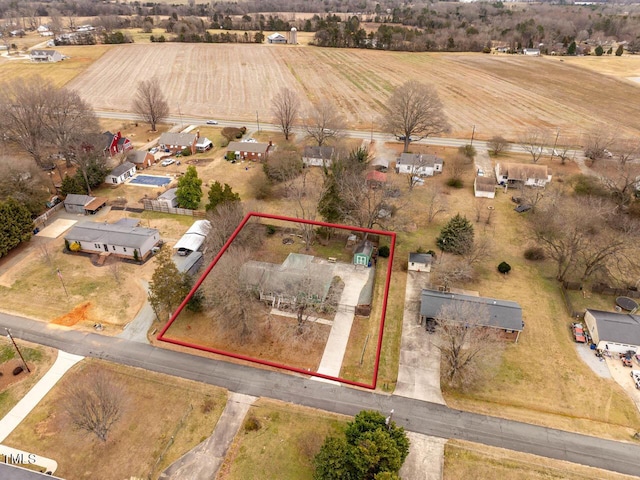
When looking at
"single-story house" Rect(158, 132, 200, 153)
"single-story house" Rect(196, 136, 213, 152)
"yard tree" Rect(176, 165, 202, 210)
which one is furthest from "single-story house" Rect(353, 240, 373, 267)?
"single-story house" Rect(158, 132, 200, 153)

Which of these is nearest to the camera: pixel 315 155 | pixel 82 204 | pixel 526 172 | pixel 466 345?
pixel 466 345

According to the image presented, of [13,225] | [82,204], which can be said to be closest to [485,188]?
[82,204]

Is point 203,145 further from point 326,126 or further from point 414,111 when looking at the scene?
point 414,111

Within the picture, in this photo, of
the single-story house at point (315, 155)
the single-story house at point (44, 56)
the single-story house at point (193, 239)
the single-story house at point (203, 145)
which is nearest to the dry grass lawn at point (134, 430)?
the single-story house at point (193, 239)

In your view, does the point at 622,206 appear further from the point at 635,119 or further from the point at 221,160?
the point at 221,160

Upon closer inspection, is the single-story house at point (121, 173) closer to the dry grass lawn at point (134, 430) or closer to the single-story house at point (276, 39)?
the dry grass lawn at point (134, 430)

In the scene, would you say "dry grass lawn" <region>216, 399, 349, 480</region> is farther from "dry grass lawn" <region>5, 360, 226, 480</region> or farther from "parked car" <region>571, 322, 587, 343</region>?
"parked car" <region>571, 322, 587, 343</region>
